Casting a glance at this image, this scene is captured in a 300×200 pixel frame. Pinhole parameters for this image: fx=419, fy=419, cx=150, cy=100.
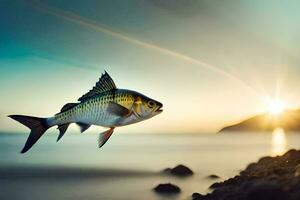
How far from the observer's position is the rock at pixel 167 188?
162 inches

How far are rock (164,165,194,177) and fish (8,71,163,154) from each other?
2.81 metres

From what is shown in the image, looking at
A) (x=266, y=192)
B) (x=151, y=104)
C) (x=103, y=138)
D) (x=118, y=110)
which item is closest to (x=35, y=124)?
(x=103, y=138)

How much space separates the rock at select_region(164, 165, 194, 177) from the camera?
475 centimetres

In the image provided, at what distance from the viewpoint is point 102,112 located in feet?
6.35

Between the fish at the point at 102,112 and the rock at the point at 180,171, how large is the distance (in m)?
2.81

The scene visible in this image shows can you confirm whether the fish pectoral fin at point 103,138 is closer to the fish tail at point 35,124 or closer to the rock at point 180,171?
the fish tail at point 35,124

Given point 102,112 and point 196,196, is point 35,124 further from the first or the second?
point 196,196

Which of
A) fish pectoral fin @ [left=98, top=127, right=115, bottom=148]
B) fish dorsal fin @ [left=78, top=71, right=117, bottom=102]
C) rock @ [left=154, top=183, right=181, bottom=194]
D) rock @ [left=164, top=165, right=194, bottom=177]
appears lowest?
fish pectoral fin @ [left=98, top=127, right=115, bottom=148]

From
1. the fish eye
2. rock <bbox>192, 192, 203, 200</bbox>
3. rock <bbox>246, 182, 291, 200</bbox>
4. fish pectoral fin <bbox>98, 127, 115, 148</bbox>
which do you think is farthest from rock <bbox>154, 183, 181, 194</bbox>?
the fish eye

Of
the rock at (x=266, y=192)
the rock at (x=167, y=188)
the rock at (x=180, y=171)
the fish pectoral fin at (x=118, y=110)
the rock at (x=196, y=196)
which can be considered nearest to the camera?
the fish pectoral fin at (x=118, y=110)

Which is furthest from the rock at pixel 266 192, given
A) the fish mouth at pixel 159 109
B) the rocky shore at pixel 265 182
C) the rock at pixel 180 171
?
the rock at pixel 180 171

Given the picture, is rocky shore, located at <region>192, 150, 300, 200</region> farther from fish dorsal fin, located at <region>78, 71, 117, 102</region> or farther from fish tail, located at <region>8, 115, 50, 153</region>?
fish tail, located at <region>8, 115, 50, 153</region>

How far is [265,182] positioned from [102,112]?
1369 mm

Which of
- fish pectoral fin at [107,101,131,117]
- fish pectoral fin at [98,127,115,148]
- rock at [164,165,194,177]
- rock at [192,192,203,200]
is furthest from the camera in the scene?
rock at [164,165,194,177]
